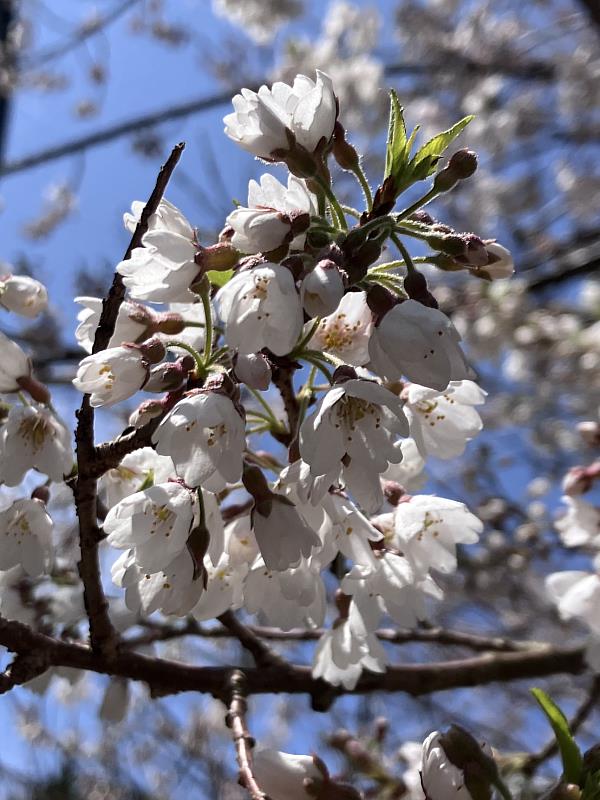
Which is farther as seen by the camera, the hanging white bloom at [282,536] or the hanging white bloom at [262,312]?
the hanging white bloom at [282,536]

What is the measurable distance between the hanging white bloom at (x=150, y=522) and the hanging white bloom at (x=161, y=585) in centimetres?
3

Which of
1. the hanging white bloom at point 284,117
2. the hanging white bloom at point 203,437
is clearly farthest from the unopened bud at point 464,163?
the hanging white bloom at point 203,437

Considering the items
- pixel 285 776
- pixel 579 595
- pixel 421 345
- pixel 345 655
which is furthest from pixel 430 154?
pixel 579 595

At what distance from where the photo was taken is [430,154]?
123cm

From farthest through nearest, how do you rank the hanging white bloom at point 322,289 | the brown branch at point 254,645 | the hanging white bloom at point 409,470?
the brown branch at point 254,645 < the hanging white bloom at point 409,470 < the hanging white bloom at point 322,289

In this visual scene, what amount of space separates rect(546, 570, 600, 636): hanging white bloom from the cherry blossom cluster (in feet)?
2.66

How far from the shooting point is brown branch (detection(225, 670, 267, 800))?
3.73ft

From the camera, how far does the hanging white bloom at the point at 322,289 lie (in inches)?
40.2

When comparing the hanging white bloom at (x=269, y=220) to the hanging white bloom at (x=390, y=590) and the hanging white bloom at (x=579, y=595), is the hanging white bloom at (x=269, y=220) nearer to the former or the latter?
the hanging white bloom at (x=390, y=590)

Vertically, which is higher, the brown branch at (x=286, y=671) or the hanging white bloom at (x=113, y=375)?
the hanging white bloom at (x=113, y=375)

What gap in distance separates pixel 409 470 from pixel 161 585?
55cm

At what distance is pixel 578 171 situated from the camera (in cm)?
941

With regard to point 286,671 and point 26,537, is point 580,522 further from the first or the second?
point 26,537

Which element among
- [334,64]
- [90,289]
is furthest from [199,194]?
[334,64]
